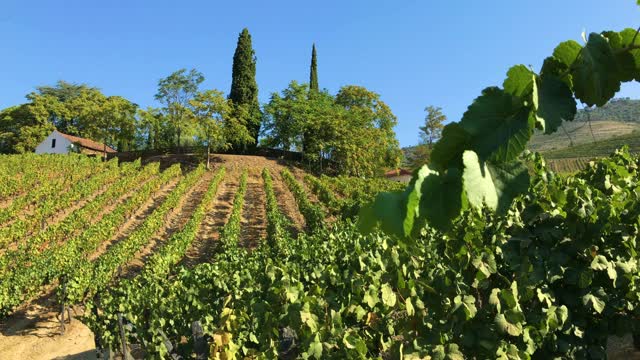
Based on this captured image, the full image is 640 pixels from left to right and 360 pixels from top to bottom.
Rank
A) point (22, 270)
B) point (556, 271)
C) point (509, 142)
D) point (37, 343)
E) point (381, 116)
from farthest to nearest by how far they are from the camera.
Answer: point (381, 116)
point (22, 270)
point (37, 343)
point (556, 271)
point (509, 142)

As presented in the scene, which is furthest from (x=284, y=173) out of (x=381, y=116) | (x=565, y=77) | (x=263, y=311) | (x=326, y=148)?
(x=565, y=77)

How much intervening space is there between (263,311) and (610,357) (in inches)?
101

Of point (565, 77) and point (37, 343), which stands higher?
point (565, 77)

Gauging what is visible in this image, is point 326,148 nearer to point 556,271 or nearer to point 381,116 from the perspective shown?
point 381,116

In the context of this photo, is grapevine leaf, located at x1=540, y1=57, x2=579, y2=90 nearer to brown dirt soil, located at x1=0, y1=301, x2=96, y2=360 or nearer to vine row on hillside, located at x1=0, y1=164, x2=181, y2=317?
brown dirt soil, located at x1=0, y1=301, x2=96, y2=360

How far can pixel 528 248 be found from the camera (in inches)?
102

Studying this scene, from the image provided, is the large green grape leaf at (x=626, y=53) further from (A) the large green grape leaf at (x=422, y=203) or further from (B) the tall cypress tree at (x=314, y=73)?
(B) the tall cypress tree at (x=314, y=73)

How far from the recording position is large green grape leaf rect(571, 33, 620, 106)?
1.09 meters

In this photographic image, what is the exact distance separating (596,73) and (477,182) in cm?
49

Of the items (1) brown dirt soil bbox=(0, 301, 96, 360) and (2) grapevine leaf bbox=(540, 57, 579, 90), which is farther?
(1) brown dirt soil bbox=(0, 301, 96, 360)

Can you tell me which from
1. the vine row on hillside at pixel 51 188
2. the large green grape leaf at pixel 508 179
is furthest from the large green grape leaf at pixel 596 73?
the vine row on hillside at pixel 51 188

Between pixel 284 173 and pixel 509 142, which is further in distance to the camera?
pixel 284 173

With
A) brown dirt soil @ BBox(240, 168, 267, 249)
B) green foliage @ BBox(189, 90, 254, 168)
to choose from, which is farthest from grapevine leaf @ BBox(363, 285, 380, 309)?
green foliage @ BBox(189, 90, 254, 168)

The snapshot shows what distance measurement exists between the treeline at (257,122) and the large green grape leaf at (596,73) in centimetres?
3472
